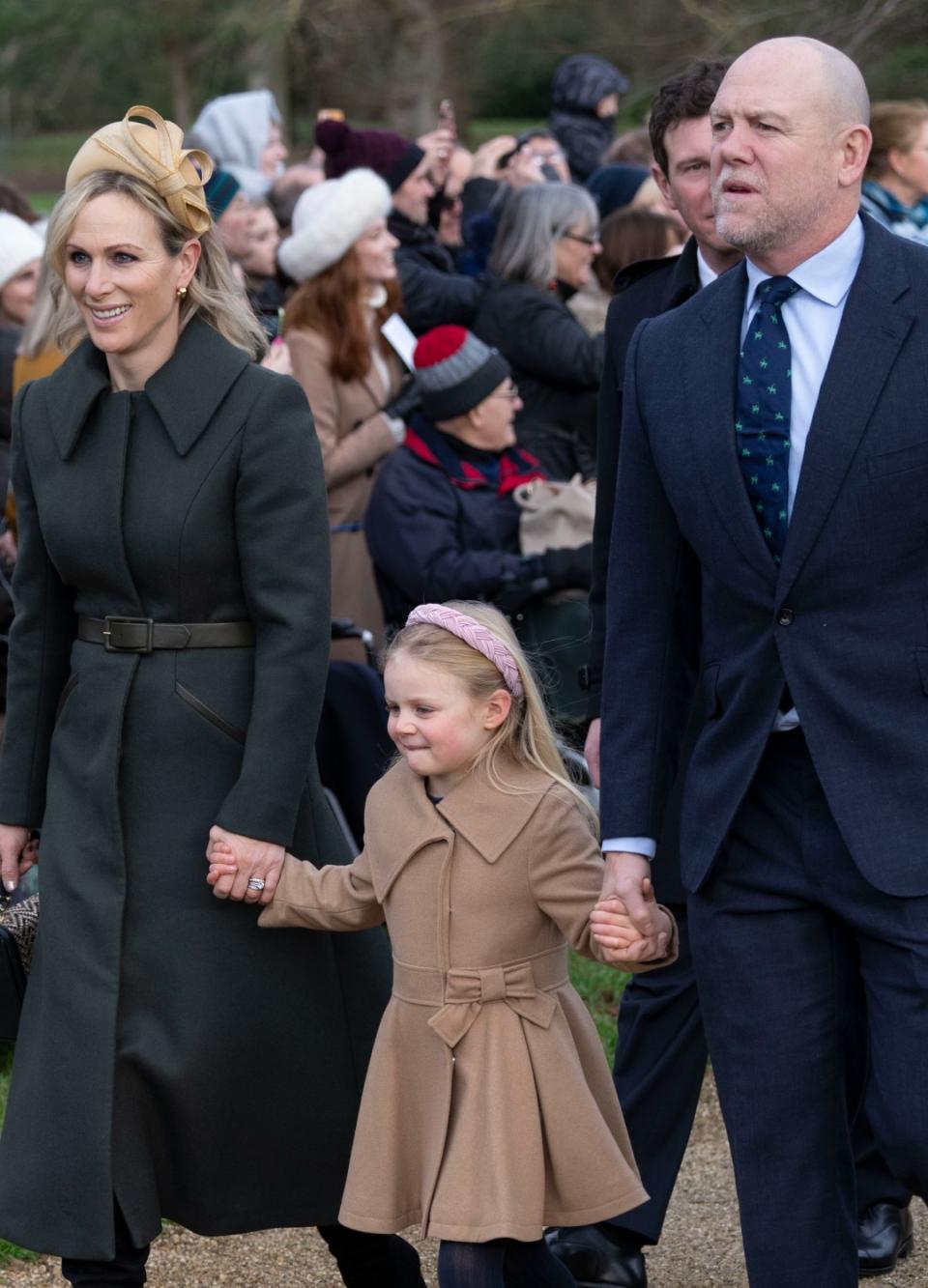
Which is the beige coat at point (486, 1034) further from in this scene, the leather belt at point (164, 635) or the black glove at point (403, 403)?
the black glove at point (403, 403)

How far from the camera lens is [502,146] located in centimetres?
1123

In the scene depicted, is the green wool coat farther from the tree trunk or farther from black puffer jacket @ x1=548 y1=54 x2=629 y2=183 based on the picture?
the tree trunk

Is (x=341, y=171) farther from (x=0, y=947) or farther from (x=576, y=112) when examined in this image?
(x=0, y=947)

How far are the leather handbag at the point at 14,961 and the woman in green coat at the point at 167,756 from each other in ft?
0.46

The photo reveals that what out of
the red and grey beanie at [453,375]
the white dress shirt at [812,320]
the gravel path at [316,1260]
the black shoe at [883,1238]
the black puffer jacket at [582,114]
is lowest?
the gravel path at [316,1260]

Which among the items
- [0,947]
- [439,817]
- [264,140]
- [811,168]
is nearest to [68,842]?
[0,947]

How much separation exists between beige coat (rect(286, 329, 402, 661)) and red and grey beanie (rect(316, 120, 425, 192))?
6.70 ft

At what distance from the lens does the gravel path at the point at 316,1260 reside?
418cm

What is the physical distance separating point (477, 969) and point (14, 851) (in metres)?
0.95

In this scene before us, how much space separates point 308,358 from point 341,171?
2266 mm

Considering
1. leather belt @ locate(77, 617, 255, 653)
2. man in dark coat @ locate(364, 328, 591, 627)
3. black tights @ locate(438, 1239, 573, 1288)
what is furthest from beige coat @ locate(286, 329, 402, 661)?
black tights @ locate(438, 1239, 573, 1288)

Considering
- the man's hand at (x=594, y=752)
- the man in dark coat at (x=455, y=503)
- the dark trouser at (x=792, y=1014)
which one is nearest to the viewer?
the dark trouser at (x=792, y=1014)

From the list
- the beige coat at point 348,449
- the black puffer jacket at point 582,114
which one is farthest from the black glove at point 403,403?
the black puffer jacket at point 582,114

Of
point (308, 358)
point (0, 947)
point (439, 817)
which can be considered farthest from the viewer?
point (308, 358)
